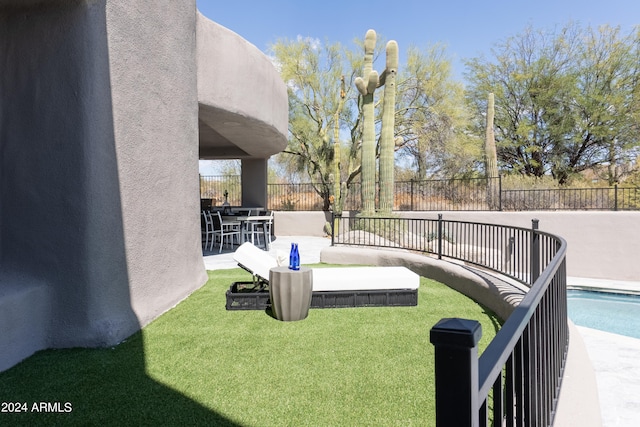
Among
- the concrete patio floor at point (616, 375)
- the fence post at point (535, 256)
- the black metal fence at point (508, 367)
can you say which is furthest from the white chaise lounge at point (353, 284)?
the black metal fence at point (508, 367)

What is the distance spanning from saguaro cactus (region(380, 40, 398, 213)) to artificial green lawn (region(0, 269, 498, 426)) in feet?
27.2

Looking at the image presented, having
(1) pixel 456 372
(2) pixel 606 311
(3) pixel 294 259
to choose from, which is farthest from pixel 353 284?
(2) pixel 606 311

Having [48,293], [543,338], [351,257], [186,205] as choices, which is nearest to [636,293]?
[351,257]

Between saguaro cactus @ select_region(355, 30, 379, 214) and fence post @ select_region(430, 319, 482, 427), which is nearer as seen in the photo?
fence post @ select_region(430, 319, 482, 427)

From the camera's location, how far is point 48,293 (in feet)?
12.7

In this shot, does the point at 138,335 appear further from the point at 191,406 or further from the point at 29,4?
the point at 29,4

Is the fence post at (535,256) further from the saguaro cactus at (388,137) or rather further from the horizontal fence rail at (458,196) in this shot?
the horizontal fence rail at (458,196)

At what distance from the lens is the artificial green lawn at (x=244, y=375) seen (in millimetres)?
2688

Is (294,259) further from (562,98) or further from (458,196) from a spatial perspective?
(562,98)

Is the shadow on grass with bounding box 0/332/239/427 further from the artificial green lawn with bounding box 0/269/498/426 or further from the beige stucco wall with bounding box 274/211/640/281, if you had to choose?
the beige stucco wall with bounding box 274/211/640/281

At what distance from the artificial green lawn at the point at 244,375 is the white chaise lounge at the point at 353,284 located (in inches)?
17.7

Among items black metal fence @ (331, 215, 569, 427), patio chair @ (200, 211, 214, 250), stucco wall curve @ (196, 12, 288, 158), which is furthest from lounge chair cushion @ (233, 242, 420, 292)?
patio chair @ (200, 211, 214, 250)

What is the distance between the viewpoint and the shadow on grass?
266 centimetres

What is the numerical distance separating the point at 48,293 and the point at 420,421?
12.2ft
